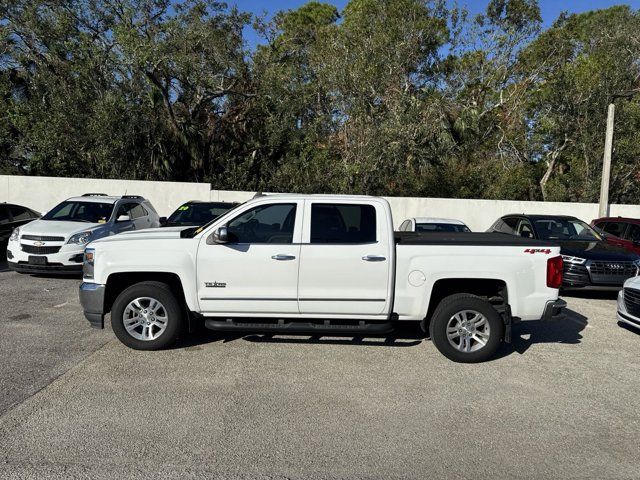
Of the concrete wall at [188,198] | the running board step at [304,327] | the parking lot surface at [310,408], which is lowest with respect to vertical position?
the parking lot surface at [310,408]

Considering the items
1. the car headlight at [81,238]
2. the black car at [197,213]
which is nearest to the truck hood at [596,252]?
the black car at [197,213]

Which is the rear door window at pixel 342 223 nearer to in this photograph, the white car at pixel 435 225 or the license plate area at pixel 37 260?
the white car at pixel 435 225

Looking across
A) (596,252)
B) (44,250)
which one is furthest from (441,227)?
(44,250)

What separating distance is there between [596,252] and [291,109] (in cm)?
1502

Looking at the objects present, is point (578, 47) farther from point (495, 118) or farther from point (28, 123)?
point (28, 123)

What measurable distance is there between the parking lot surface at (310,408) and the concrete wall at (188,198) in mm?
12769

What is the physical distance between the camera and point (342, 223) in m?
5.86

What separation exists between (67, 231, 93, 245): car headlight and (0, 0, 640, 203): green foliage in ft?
33.8

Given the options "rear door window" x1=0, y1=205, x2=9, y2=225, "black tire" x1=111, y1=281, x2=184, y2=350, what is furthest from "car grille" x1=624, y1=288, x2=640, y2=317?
"rear door window" x1=0, y1=205, x2=9, y2=225

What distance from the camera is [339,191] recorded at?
20781mm

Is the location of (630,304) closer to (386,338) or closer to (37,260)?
(386,338)

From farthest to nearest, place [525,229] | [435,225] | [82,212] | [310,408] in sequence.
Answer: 1. [82,212]
2. [435,225]
3. [525,229]
4. [310,408]

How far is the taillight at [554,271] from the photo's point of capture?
565cm

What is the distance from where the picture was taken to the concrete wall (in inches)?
751
